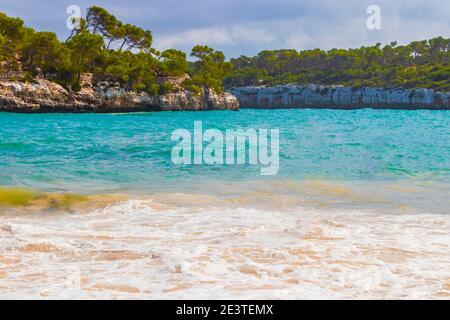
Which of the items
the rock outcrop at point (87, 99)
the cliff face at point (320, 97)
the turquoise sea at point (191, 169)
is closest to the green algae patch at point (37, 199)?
the turquoise sea at point (191, 169)

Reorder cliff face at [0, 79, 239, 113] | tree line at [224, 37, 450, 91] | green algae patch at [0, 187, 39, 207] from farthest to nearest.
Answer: tree line at [224, 37, 450, 91] < cliff face at [0, 79, 239, 113] < green algae patch at [0, 187, 39, 207]

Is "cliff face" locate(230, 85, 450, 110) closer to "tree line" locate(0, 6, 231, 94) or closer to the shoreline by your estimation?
the shoreline

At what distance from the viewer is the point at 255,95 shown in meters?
134

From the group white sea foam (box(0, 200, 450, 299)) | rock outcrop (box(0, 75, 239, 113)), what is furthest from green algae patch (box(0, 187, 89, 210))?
rock outcrop (box(0, 75, 239, 113))

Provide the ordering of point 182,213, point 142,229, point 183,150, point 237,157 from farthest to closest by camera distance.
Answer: point 183,150
point 237,157
point 182,213
point 142,229

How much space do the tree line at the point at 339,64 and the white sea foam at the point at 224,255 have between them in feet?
422

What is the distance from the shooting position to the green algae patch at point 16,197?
10.2m

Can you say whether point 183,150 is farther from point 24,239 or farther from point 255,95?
point 255,95

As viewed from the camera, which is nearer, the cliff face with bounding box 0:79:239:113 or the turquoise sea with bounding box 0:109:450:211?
the turquoise sea with bounding box 0:109:450:211

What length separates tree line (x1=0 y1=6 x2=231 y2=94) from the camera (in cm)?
7062

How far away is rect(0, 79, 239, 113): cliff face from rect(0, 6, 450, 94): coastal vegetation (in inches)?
65.3

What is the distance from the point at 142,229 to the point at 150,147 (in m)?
15.7

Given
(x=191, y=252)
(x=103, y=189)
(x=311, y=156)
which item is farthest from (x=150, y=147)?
(x=191, y=252)

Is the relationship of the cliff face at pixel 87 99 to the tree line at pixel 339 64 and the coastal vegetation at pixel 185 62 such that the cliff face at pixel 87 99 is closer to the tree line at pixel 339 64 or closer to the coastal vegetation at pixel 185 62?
the coastal vegetation at pixel 185 62
